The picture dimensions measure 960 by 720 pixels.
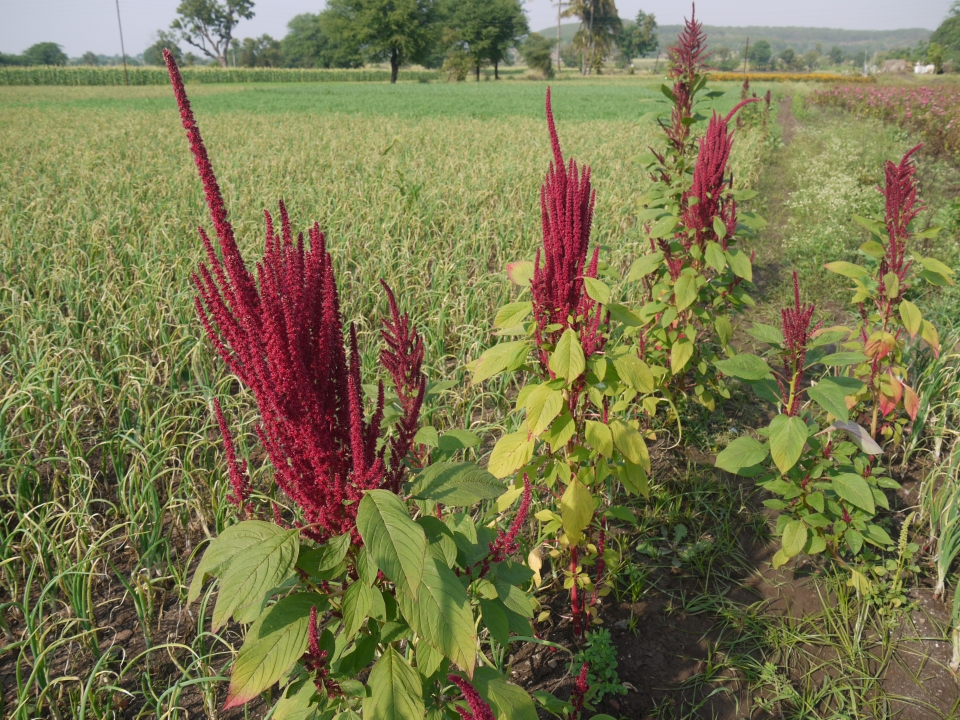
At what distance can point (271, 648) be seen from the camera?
1.10 metres

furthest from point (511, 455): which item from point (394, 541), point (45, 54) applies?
point (45, 54)

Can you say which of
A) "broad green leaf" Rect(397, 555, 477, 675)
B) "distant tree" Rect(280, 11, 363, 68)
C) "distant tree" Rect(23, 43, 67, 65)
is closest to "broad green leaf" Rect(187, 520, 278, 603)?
"broad green leaf" Rect(397, 555, 477, 675)

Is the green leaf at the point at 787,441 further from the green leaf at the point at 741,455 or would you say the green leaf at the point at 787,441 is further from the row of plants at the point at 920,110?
the row of plants at the point at 920,110

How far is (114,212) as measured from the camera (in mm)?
5867

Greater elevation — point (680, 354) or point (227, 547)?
point (227, 547)

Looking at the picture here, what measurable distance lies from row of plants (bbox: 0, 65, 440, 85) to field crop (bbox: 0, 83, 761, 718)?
4683 centimetres

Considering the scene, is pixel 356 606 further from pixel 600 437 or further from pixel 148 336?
pixel 148 336

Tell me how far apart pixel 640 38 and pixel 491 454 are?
15448cm

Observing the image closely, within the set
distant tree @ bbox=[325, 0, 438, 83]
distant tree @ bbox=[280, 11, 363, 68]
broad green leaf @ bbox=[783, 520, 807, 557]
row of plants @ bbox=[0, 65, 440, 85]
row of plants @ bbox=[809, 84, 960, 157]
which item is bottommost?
broad green leaf @ bbox=[783, 520, 807, 557]

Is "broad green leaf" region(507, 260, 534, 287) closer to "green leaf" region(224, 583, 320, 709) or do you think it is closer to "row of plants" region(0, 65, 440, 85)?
"green leaf" region(224, 583, 320, 709)

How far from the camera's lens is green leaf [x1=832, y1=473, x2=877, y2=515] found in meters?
2.12

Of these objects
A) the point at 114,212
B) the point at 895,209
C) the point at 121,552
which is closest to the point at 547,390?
the point at 121,552

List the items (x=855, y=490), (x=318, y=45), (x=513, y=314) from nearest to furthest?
(x=513, y=314), (x=855, y=490), (x=318, y=45)

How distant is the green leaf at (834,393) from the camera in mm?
2031
